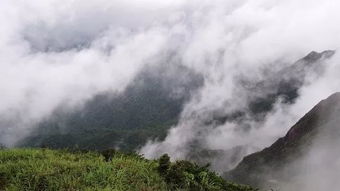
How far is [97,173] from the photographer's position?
13828 millimetres

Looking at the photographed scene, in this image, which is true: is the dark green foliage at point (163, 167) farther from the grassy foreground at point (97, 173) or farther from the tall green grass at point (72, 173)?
the tall green grass at point (72, 173)

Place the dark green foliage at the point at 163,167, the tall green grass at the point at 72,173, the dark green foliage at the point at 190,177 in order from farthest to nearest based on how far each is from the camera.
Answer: the dark green foliage at the point at 163,167
the dark green foliage at the point at 190,177
the tall green grass at the point at 72,173

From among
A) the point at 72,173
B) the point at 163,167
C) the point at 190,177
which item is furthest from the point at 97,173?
the point at 190,177

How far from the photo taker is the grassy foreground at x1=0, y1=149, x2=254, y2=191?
521 inches

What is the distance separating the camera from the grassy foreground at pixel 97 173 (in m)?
13.2

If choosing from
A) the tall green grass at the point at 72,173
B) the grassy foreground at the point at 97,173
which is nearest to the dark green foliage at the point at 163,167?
the grassy foreground at the point at 97,173

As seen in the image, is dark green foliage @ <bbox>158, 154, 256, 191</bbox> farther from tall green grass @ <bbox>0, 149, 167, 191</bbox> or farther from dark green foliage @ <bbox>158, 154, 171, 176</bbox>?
tall green grass @ <bbox>0, 149, 167, 191</bbox>

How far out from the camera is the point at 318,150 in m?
186

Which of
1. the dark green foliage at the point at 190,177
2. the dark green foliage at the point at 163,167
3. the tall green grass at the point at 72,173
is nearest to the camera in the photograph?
the tall green grass at the point at 72,173

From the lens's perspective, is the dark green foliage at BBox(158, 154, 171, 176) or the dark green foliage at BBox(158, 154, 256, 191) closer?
the dark green foliage at BBox(158, 154, 256, 191)

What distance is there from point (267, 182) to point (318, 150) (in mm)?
23932

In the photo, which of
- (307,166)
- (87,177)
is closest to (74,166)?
(87,177)

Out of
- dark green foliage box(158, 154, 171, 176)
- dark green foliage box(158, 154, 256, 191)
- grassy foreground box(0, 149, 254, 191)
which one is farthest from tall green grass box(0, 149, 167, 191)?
dark green foliage box(158, 154, 256, 191)

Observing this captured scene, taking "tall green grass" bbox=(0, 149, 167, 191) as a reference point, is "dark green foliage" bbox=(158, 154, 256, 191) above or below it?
below
